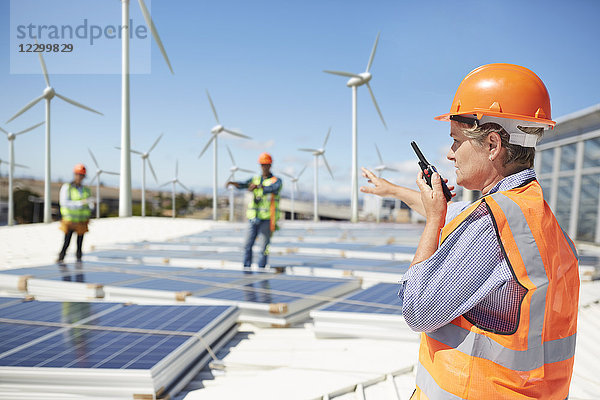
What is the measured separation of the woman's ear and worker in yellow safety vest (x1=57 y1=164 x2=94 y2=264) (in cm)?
942

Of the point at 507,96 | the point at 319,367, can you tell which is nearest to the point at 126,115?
the point at 319,367

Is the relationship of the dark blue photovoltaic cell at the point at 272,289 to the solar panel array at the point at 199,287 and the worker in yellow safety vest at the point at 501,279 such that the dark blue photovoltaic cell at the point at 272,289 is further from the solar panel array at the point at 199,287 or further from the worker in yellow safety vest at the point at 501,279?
the worker in yellow safety vest at the point at 501,279


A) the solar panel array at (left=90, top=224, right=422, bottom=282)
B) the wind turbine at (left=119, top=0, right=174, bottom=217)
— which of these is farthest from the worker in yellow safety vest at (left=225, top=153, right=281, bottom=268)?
the wind turbine at (left=119, top=0, right=174, bottom=217)

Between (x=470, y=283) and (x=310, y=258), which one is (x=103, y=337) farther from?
(x=310, y=258)

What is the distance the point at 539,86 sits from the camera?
4.77ft

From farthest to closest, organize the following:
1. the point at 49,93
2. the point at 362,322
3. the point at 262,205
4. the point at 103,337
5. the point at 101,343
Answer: the point at 49,93
the point at 262,205
the point at 362,322
the point at 103,337
the point at 101,343

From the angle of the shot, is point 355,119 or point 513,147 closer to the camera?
point 513,147

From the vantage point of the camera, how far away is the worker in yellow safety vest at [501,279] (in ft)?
4.03

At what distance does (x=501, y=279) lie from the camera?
123cm

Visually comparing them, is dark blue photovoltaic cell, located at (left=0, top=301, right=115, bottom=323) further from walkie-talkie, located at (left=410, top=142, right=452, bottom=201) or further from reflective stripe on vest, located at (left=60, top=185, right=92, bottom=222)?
reflective stripe on vest, located at (left=60, top=185, right=92, bottom=222)

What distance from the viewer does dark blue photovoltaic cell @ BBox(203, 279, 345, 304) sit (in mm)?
5000

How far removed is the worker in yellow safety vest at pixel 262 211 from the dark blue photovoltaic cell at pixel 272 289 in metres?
1.86

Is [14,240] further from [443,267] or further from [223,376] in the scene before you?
[443,267]

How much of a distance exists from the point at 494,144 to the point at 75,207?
9.63 m
